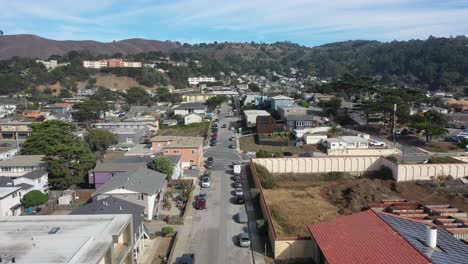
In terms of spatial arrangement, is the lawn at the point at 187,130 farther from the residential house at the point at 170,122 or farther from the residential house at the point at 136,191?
the residential house at the point at 136,191

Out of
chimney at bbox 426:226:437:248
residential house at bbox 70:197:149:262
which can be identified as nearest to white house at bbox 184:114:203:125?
residential house at bbox 70:197:149:262

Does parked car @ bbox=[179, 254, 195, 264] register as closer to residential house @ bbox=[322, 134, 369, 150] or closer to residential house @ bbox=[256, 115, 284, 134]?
residential house @ bbox=[322, 134, 369, 150]

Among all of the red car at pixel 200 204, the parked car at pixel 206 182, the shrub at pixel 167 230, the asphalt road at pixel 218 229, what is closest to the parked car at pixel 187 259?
the asphalt road at pixel 218 229

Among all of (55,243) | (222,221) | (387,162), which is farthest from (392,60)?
(55,243)

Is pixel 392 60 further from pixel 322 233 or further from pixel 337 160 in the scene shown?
pixel 322 233

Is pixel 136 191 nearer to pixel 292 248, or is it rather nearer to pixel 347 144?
pixel 292 248

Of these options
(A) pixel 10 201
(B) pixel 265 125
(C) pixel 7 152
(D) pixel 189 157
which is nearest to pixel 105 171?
(A) pixel 10 201

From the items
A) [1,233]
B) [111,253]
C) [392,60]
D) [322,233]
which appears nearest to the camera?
[111,253]

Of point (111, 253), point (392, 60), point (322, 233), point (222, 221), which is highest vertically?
point (392, 60)
